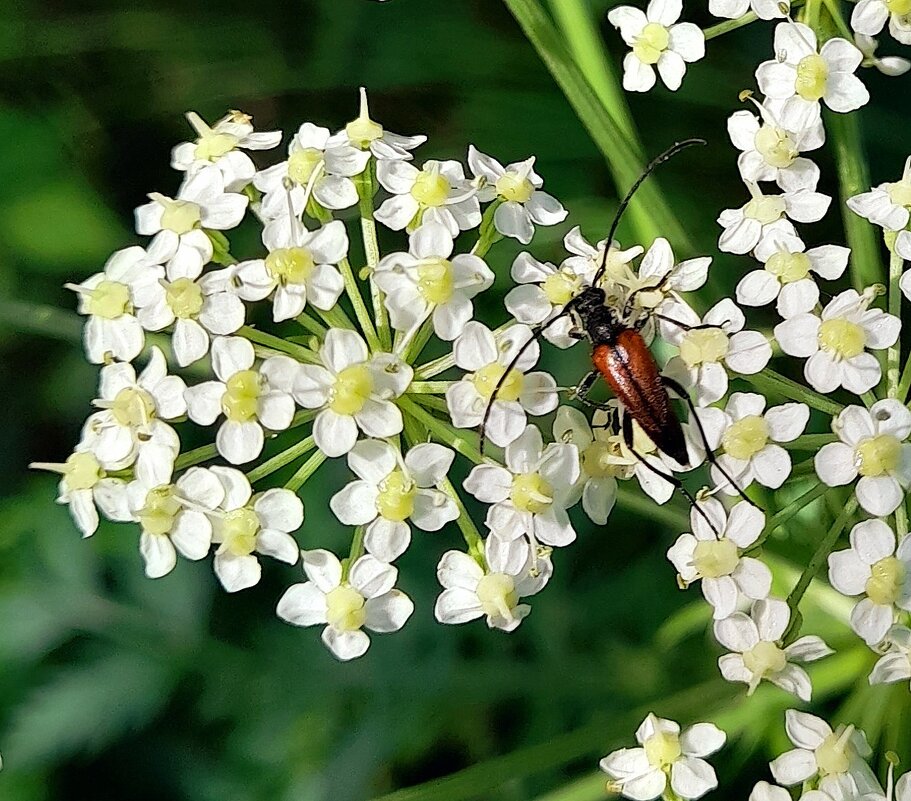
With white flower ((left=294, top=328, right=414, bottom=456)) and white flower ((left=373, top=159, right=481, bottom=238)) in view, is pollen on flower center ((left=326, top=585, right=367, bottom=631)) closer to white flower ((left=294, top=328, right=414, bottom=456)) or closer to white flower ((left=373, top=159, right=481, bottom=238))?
white flower ((left=294, top=328, right=414, bottom=456))

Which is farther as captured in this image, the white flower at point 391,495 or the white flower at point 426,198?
the white flower at point 426,198

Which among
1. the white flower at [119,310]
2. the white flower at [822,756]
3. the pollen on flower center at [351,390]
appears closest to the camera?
the pollen on flower center at [351,390]

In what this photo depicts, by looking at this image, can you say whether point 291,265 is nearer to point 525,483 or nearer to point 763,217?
point 525,483

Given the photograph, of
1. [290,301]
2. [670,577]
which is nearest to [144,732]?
[670,577]

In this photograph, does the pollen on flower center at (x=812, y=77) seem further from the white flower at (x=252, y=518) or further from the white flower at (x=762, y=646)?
the white flower at (x=252, y=518)

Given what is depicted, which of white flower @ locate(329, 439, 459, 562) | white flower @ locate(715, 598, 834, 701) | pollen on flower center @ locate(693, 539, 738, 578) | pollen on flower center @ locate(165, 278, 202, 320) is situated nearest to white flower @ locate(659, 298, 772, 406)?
pollen on flower center @ locate(693, 539, 738, 578)

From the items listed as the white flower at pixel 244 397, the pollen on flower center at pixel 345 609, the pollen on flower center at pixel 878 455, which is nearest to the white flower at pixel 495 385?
the white flower at pixel 244 397

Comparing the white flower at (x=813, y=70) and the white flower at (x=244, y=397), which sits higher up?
the white flower at (x=813, y=70)
